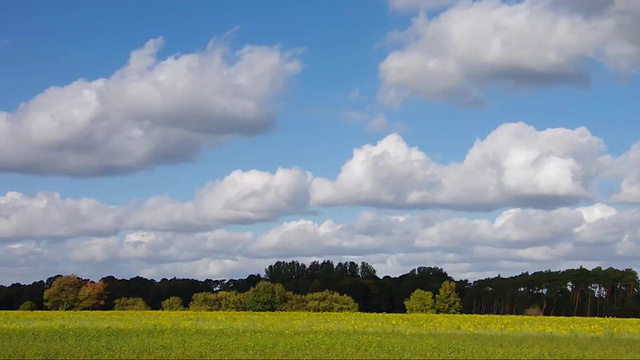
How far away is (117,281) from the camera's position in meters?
99.2

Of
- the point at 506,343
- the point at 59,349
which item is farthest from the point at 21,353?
the point at 506,343

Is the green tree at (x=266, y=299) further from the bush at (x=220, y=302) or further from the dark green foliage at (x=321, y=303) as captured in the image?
the bush at (x=220, y=302)

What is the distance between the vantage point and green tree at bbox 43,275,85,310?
267 ft

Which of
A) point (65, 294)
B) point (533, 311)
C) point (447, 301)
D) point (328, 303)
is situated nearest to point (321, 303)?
point (328, 303)

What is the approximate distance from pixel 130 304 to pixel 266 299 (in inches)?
634

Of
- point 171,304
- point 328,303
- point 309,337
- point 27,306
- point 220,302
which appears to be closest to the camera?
point 309,337

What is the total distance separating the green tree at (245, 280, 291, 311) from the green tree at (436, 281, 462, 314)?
58.4ft

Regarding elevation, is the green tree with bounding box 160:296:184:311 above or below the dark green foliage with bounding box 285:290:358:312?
below

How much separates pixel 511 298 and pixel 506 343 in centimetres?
6202

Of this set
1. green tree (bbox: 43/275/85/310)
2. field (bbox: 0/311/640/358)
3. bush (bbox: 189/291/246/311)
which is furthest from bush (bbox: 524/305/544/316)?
green tree (bbox: 43/275/85/310)

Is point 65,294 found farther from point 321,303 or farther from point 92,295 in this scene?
point 321,303

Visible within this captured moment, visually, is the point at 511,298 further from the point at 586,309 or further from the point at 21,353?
the point at 21,353

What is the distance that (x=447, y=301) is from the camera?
83.2 metres

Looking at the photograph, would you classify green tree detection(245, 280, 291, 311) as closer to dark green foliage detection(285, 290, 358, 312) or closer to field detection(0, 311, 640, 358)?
dark green foliage detection(285, 290, 358, 312)
